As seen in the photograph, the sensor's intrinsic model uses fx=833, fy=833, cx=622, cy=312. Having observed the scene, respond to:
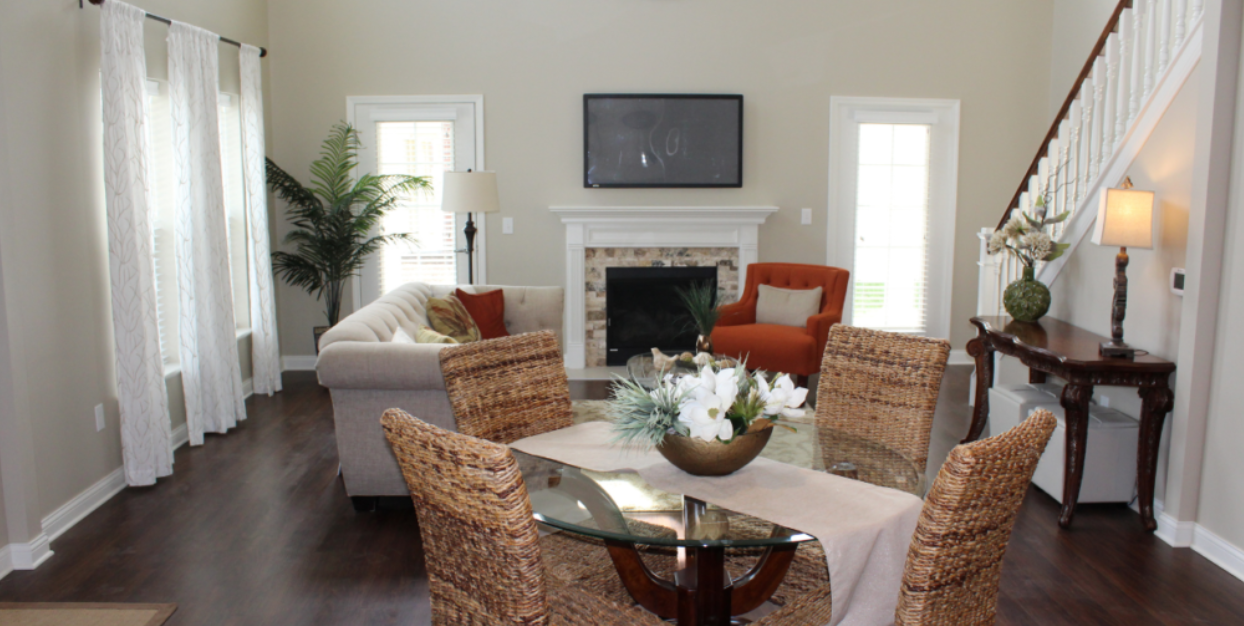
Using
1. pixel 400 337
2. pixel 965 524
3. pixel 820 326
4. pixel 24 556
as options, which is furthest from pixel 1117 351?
pixel 24 556

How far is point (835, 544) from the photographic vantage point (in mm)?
1650

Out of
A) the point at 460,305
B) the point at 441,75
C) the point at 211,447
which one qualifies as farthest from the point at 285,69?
the point at 211,447

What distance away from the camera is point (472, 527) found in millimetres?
1496

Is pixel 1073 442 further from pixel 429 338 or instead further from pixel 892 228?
pixel 892 228

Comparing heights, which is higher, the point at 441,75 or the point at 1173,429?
the point at 441,75

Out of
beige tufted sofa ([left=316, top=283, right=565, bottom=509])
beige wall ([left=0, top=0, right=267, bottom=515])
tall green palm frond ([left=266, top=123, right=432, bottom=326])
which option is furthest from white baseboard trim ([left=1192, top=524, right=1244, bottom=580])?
tall green palm frond ([left=266, top=123, right=432, bottom=326])

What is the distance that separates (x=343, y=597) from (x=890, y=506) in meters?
1.94

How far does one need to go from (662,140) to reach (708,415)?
4.66 m

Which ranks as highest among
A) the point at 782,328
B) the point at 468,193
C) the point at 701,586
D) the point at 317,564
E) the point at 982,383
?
the point at 468,193

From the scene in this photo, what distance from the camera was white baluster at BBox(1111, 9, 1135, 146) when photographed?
12.9 feet

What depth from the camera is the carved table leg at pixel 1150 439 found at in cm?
328

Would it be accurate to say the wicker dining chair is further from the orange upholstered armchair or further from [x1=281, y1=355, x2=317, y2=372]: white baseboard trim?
[x1=281, y1=355, x2=317, y2=372]: white baseboard trim

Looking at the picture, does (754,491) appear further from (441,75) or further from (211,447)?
(441,75)

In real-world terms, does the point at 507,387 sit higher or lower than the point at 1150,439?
higher
